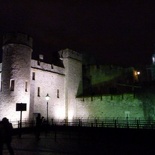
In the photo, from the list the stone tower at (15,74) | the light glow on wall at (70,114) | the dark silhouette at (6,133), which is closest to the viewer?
the dark silhouette at (6,133)

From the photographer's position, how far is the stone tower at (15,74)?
25016 millimetres

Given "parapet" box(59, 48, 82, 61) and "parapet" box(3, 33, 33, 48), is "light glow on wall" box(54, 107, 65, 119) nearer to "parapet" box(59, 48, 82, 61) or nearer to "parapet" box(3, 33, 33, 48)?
"parapet" box(59, 48, 82, 61)

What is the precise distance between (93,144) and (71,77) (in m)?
22.5

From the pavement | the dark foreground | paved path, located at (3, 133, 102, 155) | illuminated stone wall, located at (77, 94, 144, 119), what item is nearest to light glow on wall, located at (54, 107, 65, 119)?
illuminated stone wall, located at (77, 94, 144, 119)

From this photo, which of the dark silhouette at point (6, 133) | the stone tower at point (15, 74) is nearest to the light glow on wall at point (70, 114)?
the stone tower at point (15, 74)

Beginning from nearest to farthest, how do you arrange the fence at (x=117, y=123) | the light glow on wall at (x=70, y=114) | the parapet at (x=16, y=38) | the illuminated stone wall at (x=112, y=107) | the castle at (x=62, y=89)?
the fence at (x=117, y=123), the castle at (x=62, y=89), the parapet at (x=16, y=38), the illuminated stone wall at (x=112, y=107), the light glow on wall at (x=70, y=114)

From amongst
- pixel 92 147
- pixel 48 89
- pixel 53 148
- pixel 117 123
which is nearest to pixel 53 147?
pixel 53 148

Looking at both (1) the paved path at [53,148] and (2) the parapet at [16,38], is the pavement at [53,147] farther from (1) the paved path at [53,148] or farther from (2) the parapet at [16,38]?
(2) the parapet at [16,38]

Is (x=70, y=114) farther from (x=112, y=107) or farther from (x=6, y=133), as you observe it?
Answer: (x=6, y=133)

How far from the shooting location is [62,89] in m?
33.5

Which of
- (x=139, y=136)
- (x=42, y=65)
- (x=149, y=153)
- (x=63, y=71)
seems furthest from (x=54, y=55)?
(x=149, y=153)

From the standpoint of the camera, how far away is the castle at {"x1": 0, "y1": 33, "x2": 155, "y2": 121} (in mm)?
25797

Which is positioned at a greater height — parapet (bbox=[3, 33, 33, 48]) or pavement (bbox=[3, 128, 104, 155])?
parapet (bbox=[3, 33, 33, 48])

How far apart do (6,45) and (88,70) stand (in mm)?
16940
